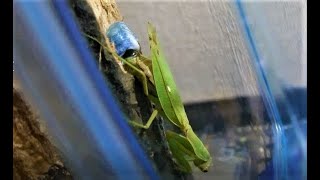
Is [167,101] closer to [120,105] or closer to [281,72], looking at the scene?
[120,105]

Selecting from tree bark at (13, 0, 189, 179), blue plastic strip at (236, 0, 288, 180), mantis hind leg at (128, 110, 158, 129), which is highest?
tree bark at (13, 0, 189, 179)

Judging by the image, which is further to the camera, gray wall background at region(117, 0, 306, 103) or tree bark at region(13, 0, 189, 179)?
gray wall background at region(117, 0, 306, 103)

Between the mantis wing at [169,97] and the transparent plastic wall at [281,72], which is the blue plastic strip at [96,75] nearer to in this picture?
the mantis wing at [169,97]

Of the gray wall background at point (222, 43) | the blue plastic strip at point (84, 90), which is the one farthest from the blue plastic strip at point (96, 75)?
the gray wall background at point (222, 43)

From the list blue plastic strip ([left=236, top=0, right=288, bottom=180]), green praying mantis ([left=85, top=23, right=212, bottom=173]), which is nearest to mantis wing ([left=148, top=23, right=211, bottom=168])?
green praying mantis ([left=85, top=23, right=212, bottom=173])

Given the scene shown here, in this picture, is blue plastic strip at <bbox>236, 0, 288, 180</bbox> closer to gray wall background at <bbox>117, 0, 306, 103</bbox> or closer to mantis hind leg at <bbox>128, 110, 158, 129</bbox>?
gray wall background at <bbox>117, 0, 306, 103</bbox>

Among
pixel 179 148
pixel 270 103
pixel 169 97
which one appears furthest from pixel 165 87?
pixel 270 103
